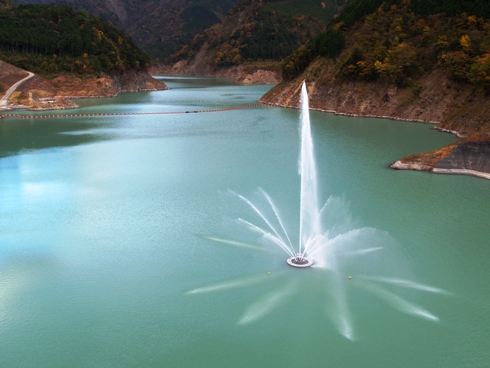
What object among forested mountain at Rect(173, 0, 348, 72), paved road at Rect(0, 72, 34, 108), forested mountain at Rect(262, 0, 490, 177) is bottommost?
paved road at Rect(0, 72, 34, 108)

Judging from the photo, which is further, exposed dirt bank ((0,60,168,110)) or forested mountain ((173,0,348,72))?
forested mountain ((173,0,348,72))

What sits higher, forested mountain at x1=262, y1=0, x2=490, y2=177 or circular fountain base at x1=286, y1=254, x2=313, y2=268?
forested mountain at x1=262, y1=0, x2=490, y2=177

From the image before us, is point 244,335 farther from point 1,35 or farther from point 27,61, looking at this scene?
point 1,35

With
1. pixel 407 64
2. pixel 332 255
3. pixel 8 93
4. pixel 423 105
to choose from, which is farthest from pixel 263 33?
pixel 332 255

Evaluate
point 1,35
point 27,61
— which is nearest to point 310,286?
point 27,61

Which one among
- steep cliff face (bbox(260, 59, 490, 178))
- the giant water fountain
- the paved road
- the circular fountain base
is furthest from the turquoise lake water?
the paved road

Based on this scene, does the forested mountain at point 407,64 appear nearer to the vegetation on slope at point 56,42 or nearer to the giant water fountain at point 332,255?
the giant water fountain at point 332,255

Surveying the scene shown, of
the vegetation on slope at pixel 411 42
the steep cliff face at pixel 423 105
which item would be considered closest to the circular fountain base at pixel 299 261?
the steep cliff face at pixel 423 105

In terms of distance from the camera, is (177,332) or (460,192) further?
(460,192)

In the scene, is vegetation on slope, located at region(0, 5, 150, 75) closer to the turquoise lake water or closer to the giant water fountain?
the turquoise lake water
